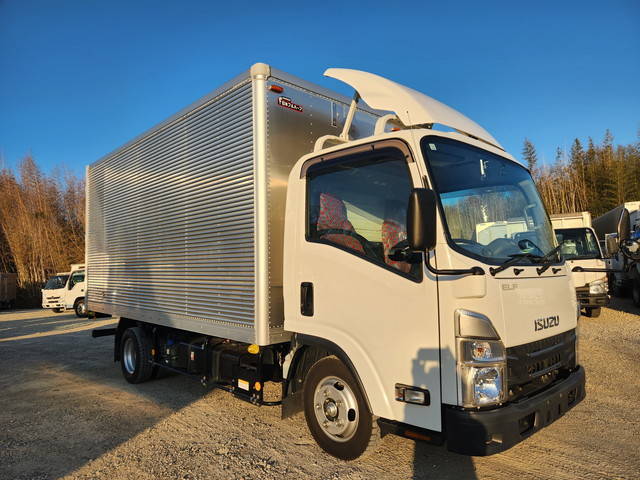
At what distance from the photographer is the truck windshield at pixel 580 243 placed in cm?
1111

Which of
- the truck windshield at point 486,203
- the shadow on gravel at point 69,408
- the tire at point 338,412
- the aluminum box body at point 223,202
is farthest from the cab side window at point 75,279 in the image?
the truck windshield at point 486,203

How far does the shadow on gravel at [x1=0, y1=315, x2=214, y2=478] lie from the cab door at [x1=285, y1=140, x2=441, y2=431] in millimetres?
2295

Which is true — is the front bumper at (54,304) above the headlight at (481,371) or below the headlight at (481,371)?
below

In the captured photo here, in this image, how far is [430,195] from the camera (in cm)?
272

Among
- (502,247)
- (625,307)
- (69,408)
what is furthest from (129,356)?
(625,307)

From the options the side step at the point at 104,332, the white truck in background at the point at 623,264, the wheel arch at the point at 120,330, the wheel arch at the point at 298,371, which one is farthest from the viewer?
the white truck in background at the point at 623,264

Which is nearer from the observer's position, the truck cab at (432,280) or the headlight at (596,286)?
the truck cab at (432,280)

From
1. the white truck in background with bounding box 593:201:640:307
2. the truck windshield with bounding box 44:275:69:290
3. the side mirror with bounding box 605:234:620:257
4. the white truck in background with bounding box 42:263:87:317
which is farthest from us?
the truck windshield with bounding box 44:275:69:290

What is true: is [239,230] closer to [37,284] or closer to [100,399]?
[100,399]

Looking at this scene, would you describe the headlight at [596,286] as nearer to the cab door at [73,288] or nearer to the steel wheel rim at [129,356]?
the steel wheel rim at [129,356]

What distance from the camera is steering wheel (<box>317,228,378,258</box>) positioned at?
3.40 m

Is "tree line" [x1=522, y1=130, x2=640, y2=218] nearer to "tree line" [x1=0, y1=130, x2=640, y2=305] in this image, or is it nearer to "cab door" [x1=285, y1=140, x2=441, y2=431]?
"tree line" [x1=0, y1=130, x2=640, y2=305]

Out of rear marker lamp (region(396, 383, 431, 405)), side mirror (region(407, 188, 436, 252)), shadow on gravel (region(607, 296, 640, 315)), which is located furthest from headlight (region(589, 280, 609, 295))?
side mirror (region(407, 188, 436, 252))

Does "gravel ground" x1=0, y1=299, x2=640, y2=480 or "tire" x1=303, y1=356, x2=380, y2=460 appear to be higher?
→ "tire" x1=303, y1=356, x2=380, y2=460
